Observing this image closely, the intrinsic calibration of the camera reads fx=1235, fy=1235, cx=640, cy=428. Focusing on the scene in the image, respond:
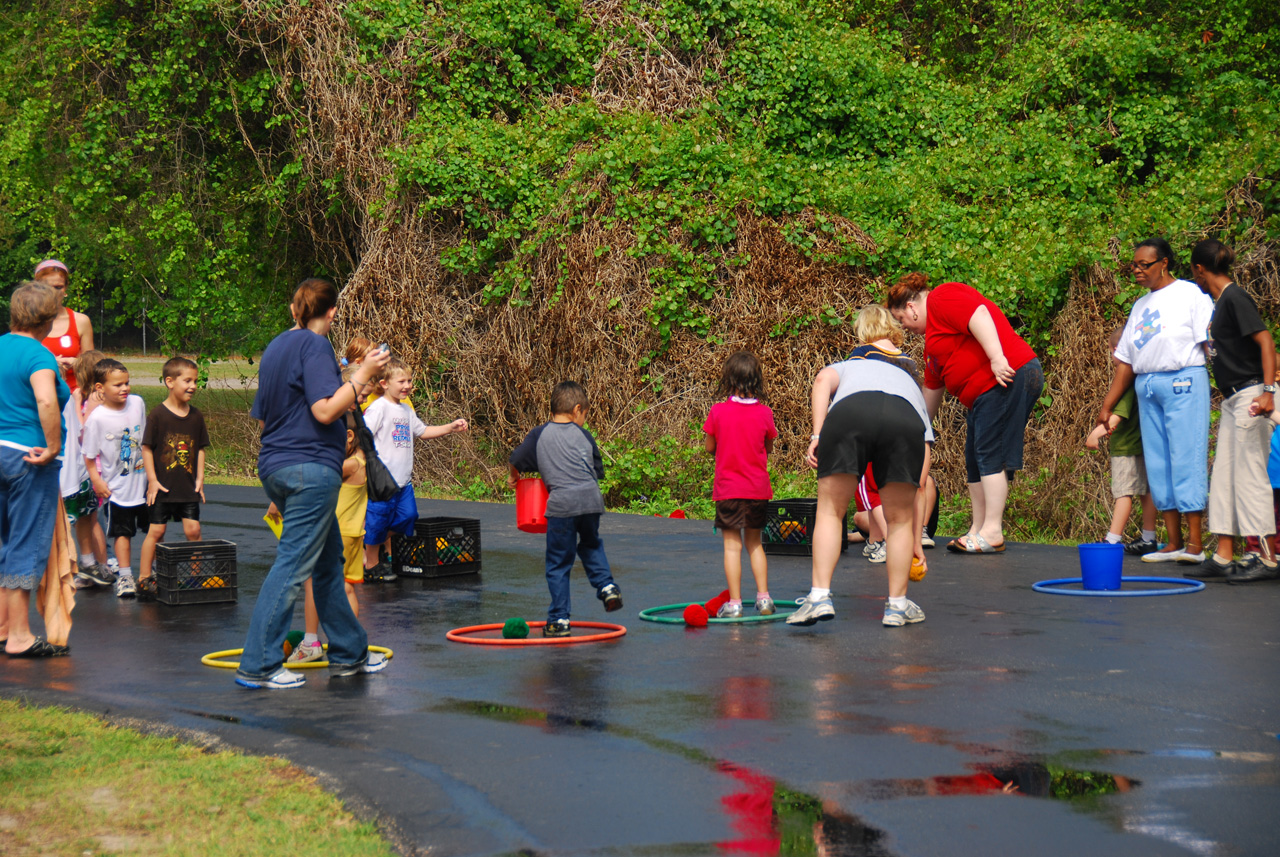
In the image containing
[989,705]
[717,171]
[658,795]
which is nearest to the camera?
[658,795]

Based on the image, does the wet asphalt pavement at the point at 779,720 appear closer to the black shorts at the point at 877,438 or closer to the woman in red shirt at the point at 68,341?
the black shorts at the point at 877,438

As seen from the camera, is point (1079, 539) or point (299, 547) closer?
point (299, 547)

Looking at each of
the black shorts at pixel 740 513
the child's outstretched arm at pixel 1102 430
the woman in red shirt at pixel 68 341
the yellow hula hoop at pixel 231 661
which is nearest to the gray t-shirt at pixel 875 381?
the black shorts at pixel 740 513

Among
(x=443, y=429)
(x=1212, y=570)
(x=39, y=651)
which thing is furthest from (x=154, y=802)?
(x=1212, y=570)

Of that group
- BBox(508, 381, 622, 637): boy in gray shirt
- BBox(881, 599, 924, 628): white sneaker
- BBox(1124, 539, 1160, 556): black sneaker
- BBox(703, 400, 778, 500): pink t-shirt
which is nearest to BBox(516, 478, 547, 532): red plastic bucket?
BBox(508, 381, 622, 637): boy in gray shirt

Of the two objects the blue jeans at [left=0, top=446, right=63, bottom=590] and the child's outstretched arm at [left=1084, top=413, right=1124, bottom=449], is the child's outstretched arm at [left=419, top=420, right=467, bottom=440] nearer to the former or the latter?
the blue jeans at [left=0, top=446, right=63, bottom=590]

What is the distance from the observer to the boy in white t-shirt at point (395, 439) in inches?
364

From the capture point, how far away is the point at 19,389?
6.96 metres

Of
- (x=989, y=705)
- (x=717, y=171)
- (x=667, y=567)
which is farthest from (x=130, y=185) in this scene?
(x=989, y=705)

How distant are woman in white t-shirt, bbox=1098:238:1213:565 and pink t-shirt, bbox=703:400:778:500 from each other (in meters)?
3.52

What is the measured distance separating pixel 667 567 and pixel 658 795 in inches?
220

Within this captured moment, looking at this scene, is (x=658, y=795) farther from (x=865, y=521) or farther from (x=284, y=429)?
(x=865, y=521)

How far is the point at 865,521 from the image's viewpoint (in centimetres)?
1050

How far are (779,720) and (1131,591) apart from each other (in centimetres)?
407
